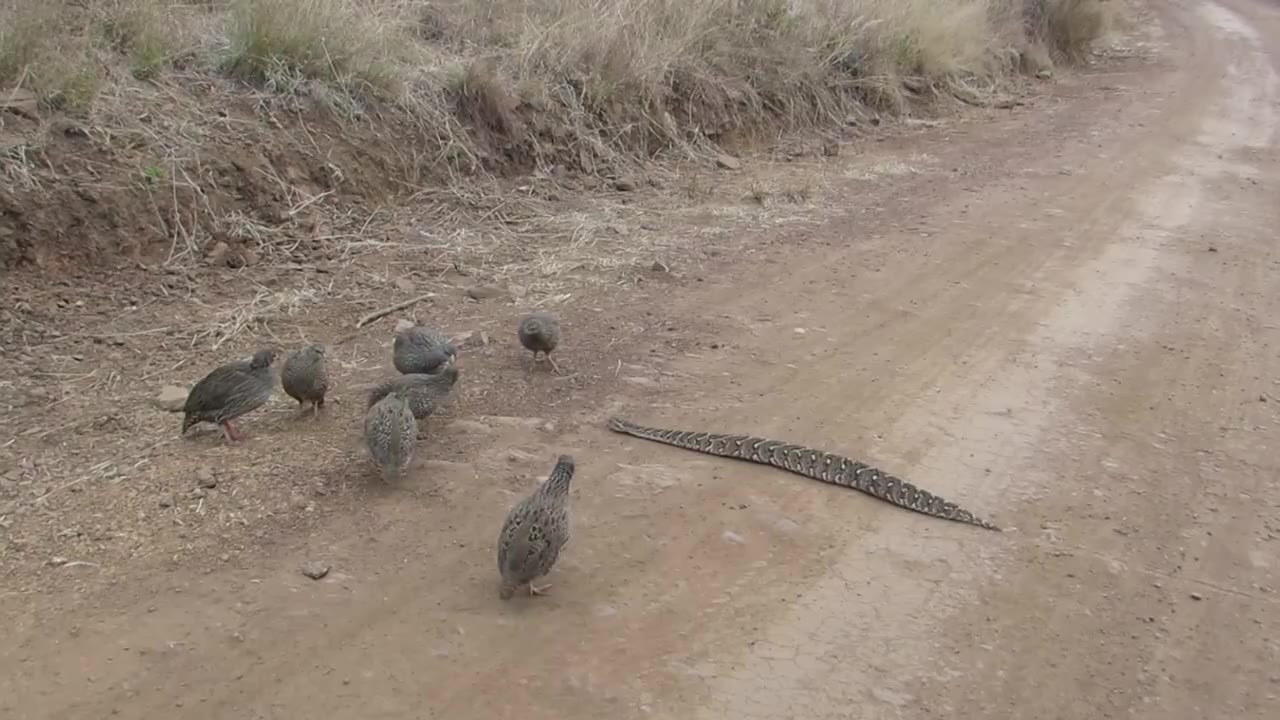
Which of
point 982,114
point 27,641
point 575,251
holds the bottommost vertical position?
point 982,114

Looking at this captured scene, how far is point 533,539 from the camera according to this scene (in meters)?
4.05

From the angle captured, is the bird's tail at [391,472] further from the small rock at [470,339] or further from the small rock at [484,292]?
the small rock at [484,292]

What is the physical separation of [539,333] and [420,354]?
27.4 inches

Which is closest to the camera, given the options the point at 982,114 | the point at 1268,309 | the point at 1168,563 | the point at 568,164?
the point at 1168,563

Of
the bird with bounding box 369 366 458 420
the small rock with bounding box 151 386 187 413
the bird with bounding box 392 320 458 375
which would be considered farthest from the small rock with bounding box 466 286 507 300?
the small rock with bounding box 151 386 187 413

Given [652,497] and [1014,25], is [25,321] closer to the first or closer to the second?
[652,497]

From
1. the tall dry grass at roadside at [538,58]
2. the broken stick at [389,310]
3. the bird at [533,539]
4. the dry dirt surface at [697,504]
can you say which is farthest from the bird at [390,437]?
the tall dry grass at roadside at [538,58]

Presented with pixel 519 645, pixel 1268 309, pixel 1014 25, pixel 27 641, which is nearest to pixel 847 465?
pixel 519 645

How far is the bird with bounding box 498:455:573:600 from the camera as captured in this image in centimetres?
405

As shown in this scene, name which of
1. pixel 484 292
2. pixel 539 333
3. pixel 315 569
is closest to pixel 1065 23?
pixel 484 292

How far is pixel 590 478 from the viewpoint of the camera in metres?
5.18

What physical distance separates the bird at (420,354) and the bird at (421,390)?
24 centimetres

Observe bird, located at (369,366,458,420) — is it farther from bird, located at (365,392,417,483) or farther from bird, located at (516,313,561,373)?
bird, located at (516,313,561,373)

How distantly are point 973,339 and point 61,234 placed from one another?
5848mm
